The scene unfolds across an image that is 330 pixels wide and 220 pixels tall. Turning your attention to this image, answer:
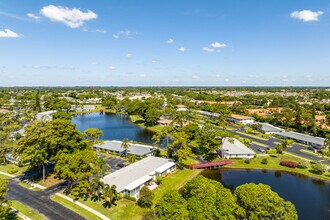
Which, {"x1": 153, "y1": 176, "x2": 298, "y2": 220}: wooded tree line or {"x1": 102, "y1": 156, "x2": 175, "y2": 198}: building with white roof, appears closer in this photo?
{"x1": 153, "y1": 176, "x2": 298, "y2": 220}: wooded tree line

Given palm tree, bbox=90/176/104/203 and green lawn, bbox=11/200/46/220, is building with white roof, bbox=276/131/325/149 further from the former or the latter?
green lawn, bbox=11/200/46/220

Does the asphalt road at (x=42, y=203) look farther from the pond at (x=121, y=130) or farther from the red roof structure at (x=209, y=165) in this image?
the pond at (x=121, y=130)

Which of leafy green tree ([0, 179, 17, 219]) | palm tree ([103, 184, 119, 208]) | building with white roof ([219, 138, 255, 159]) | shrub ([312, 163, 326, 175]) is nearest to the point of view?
leafy green tree ([0, 179, 17, 219])

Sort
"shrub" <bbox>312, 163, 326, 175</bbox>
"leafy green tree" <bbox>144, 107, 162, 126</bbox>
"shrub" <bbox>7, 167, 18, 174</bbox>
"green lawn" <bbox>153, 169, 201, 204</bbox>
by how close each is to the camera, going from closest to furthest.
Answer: "green lawn" <bbox>153, 169, 201, 204</bbox> → "shrub" <bbox>7, 167, 18, 174</bbox> → "shrub" <bbox>312, 163, 326, 175</bbox> → "leafy green tree" <bbox>144, 107, 162, 126</bbox>

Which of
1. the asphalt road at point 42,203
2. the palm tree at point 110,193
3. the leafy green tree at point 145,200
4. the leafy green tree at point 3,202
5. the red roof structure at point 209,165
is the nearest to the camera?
the leafy green tree at point 3,202

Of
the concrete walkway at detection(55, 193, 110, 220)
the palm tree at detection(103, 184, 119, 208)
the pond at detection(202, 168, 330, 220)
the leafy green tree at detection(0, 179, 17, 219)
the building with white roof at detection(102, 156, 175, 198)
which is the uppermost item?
the leafy green tree at detection(0, 179, 17, 219)

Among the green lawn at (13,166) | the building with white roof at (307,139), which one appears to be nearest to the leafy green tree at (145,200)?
the green lawn at (13,166)

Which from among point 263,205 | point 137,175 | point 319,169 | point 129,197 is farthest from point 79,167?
point 319,169

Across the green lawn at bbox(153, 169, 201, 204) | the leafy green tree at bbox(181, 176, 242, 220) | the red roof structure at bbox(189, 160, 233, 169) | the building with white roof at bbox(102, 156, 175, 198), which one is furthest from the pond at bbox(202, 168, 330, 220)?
the leafy green tree at bbox(181, 176, 242, 220)
